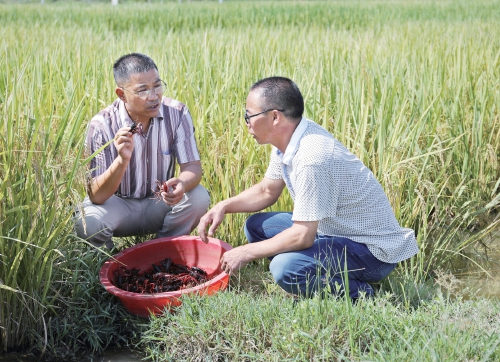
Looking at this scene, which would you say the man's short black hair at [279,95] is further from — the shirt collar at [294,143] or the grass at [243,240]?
the grass at [243,240]

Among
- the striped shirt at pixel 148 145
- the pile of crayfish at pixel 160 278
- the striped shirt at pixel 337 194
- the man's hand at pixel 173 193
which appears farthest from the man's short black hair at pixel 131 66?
the pile of crayfish at pixel 160 278

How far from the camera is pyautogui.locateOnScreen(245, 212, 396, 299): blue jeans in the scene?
8.13 feet

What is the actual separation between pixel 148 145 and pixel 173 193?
0.34 meters

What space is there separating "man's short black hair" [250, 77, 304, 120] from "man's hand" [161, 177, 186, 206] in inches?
24.4

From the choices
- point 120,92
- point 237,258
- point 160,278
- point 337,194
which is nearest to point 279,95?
point 337,194

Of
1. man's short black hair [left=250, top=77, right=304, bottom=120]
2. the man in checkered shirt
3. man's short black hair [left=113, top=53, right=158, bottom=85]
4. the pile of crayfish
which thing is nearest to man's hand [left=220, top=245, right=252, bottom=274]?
the man in checkered shirt

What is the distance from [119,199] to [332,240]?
109cm

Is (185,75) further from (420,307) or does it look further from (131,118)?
(420,307)

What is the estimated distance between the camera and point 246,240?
3.14 metres

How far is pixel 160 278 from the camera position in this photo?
2.68 m

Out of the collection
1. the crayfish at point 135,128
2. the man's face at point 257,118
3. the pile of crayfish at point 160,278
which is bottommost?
the pile of crayfish at point 160,278

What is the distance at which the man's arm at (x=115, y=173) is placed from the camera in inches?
102

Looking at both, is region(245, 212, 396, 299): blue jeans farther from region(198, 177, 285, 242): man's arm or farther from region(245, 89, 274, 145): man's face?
region(245, 89, 274, 145): man's face

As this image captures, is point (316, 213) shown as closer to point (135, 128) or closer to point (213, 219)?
point (213, 219)
